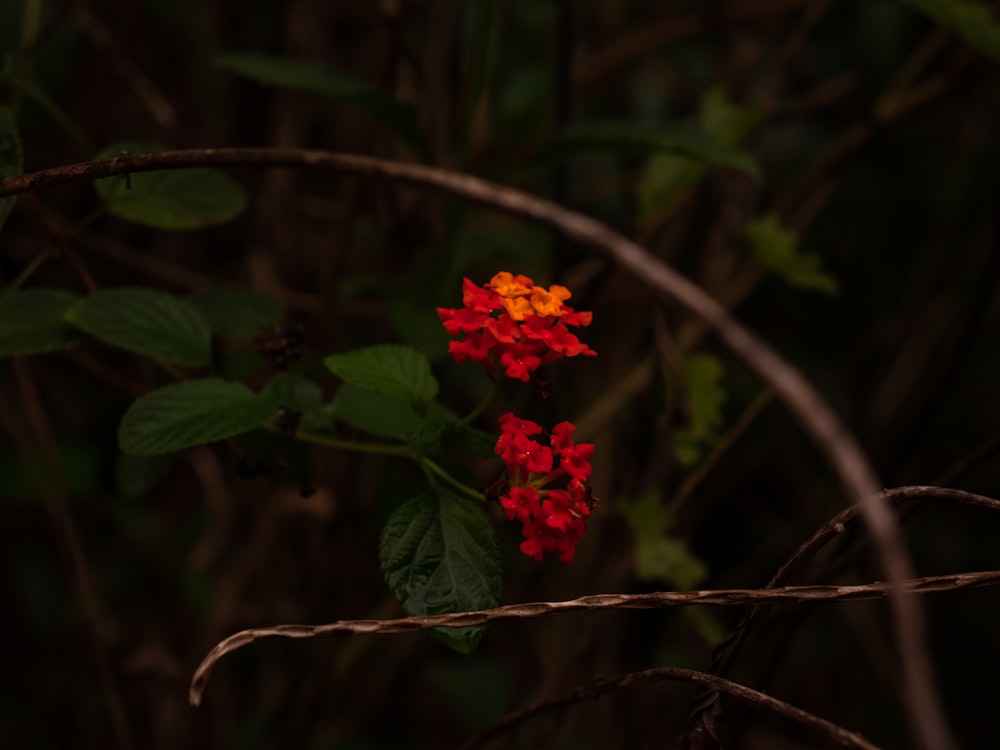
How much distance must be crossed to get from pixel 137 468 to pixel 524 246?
51 centimetres

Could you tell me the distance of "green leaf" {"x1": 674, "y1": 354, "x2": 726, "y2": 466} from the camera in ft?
3.10

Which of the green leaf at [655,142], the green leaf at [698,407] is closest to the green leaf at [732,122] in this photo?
the green leaf at [655,142]

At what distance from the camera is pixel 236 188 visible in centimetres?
84

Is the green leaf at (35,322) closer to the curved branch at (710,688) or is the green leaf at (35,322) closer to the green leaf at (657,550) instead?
the curved branch at (710,688)

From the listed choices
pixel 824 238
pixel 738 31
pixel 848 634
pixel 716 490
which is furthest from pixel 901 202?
pixel 848 634

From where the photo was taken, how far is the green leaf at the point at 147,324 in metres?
0.71

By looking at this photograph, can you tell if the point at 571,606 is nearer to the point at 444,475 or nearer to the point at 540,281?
the point at 444,475

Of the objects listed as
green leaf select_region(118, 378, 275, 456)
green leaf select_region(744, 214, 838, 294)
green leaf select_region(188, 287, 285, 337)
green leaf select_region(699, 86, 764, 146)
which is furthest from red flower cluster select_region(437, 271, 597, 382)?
green leaf select_region(699, 86, 764, 146)

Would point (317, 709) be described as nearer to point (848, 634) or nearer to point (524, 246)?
point (524, 246)

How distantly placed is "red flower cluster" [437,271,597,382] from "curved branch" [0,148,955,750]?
0.16 feet

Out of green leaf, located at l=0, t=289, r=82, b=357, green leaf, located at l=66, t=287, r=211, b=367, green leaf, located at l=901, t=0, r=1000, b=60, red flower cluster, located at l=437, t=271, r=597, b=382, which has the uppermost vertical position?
green leaf, located at l=901, t=0, r=1000, b=60

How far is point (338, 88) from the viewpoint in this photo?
37.2 inches

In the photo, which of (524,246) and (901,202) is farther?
(901,202)

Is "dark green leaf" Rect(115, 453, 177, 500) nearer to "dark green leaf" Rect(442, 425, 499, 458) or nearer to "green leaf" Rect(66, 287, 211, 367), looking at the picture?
"green leaf" Rect(66, 287, 211, 367)
